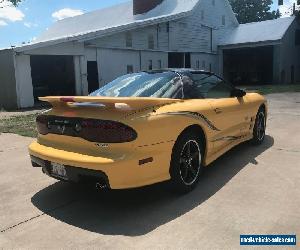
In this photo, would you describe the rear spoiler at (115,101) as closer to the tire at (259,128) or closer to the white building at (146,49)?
the tire at (259,128)

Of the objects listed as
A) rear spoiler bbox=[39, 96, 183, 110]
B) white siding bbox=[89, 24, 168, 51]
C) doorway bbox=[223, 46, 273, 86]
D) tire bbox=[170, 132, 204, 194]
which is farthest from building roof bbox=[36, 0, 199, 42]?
rear spoiler bbox=[39, 96, 183, 110]

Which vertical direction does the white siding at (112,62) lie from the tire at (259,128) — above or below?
above

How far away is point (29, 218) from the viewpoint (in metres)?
3.72

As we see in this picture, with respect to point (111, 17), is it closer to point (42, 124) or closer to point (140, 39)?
point (140, 39)

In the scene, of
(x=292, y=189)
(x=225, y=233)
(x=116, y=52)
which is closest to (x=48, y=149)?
(x=225, y=233)

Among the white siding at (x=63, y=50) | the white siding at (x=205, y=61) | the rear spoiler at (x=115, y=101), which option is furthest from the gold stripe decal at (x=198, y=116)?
the white siding at (x=205, y=61)

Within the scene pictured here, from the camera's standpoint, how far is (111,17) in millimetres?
32469

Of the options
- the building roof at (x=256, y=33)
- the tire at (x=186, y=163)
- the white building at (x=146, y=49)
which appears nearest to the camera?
the tire at (x=186, y=163)

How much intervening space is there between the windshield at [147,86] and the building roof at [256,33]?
1083 inches

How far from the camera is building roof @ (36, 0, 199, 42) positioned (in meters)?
29.3

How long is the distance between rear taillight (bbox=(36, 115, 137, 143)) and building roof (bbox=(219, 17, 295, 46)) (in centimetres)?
2890

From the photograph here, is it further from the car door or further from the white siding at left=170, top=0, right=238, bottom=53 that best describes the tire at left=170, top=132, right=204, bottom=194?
the white siding at left=170, top=0, right=238, bottom=53

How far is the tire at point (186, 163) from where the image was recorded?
400 cm

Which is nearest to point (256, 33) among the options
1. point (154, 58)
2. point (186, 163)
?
point (154, 58)
